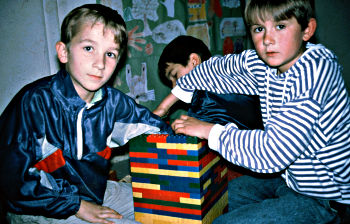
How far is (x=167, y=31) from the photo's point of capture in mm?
1945

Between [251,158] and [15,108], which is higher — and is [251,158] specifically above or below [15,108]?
below

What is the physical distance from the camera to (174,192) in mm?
829

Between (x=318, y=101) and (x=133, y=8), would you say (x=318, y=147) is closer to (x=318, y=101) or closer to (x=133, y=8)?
(x=318, y=101)

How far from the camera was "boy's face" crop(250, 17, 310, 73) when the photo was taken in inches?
32.2

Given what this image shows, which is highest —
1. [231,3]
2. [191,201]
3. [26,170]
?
[231,3]

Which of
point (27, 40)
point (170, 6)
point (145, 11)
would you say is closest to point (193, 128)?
point (27, 40)

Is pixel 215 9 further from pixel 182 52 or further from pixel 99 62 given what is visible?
pixel 99 62

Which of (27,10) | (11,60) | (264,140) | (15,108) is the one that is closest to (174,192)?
(264,140)

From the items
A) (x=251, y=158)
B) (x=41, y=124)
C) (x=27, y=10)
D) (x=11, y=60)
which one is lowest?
(x=251, y=158)

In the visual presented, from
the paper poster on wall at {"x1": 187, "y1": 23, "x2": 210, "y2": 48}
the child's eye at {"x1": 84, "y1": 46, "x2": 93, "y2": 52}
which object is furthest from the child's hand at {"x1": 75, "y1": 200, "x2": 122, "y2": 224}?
the paper poster on wall at {"x1": 187, "y1": 23, "x2": 210, "y2": 48}

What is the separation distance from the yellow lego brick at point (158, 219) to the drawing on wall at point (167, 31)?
1.28m

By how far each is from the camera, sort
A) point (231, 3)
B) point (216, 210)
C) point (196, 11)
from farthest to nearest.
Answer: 1. point (231, 3)
2. point (196, 11)
3. point (216, 210)

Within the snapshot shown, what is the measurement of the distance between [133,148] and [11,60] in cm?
78

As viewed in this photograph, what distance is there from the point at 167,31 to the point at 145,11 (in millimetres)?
233
